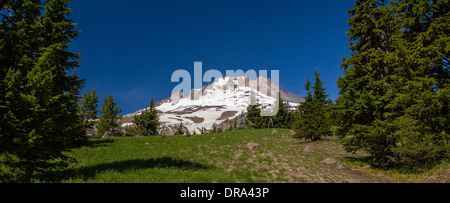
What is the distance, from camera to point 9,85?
22.8 feet

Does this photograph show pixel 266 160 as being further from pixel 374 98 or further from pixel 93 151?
pixel 93 151

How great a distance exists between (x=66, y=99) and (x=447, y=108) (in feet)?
73.5

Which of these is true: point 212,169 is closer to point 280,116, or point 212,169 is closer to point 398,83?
point 398,83

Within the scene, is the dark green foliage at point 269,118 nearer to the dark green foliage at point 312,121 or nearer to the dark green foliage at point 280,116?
the dark green foliage at point 280,116

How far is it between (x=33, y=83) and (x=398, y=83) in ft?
65.8

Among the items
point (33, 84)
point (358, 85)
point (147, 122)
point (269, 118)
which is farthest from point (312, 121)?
point (147, 122)

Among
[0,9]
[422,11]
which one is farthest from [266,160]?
[0,9]

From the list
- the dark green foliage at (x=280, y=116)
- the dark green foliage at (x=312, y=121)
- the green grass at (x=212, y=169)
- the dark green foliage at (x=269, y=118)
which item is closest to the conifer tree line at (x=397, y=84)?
the green grass at (x=212, y=169)

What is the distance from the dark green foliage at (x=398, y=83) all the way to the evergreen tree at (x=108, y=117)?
51.0m

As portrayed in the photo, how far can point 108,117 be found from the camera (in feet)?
165

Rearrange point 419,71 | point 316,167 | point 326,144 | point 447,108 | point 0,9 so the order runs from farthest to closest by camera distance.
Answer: point 326,144, point 316,167, point 419,71, point 447,108, point 0,9

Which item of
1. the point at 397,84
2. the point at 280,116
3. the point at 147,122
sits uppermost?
the point at 397,84

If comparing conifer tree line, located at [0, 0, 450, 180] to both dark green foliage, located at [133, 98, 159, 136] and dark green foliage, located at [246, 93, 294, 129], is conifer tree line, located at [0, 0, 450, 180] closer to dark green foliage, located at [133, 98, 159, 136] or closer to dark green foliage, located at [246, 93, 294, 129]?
dark green foliage, located at [133, 98, 159, 136]

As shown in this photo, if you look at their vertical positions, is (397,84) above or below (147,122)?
above
